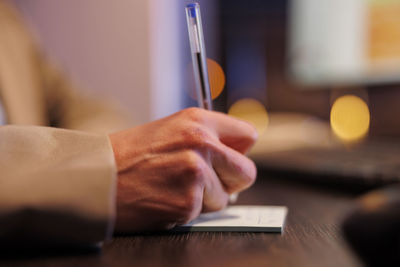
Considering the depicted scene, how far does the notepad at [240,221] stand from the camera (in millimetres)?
348

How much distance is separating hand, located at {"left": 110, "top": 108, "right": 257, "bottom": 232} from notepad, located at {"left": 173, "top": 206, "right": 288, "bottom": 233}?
1 centimetres

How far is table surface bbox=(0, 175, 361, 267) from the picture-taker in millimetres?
260

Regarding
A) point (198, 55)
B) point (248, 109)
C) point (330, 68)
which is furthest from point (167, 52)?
point (198, 55)

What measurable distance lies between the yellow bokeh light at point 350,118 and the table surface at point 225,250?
2.99 ft

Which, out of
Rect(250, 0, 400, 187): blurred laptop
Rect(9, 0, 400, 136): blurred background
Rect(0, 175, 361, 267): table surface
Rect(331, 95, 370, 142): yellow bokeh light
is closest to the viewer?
Rect(0, 175, 361, 267): table surface

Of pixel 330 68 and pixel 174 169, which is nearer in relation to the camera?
pixel 174 169

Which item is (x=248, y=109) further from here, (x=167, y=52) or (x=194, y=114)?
(x=194, y=114)

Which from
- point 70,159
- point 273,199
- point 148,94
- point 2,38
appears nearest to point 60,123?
point 2,38

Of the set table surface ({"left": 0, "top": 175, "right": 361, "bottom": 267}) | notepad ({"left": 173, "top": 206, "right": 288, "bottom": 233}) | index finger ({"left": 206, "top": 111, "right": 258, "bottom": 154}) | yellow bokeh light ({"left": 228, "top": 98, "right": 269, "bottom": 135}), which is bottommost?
yellow bokeh light ({"left": 228, "top": 98, "right": 269, "bottom": 135})

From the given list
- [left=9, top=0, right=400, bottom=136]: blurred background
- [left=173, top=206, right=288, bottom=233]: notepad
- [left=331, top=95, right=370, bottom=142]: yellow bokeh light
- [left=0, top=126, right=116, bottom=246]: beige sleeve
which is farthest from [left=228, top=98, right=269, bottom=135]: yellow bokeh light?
[left=0, top=126, right=116, bottom=246]: beige sleeve

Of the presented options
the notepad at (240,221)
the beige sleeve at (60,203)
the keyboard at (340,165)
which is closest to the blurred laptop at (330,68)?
the keyboard at (340,165)

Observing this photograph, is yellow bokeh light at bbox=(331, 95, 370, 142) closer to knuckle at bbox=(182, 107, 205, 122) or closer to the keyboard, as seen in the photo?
the keyboard

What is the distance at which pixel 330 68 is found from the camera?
1.22 m

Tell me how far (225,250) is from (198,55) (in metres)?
0.18
